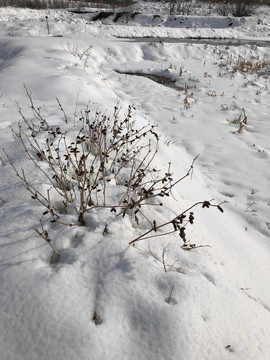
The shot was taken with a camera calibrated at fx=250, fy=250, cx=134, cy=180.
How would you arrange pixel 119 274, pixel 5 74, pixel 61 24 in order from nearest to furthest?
pixel 119 274, pixel 5 74, pixel 61 24

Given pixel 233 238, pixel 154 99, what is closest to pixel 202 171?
pixel 233 238

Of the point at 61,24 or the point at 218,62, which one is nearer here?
the point at 218,62

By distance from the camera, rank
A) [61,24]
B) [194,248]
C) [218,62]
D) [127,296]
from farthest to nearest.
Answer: [61,24], [218,62], [194,248], [127,296]

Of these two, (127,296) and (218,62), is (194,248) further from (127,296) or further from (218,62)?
(218,62)

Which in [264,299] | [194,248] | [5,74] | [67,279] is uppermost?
[5,74]

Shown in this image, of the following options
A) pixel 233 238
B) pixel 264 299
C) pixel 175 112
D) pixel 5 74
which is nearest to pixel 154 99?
pixel 175 112

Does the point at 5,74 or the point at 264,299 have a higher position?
the point at 5,74

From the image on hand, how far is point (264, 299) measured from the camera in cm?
184

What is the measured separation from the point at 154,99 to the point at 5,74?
11.3 ft

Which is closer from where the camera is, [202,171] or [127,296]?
[127,296]

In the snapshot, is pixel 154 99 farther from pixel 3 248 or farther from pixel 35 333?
pixel 35 333

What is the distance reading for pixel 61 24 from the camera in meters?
15.8

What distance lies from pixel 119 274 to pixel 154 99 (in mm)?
5643

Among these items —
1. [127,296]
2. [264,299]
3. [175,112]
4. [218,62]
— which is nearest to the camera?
[127,296]
